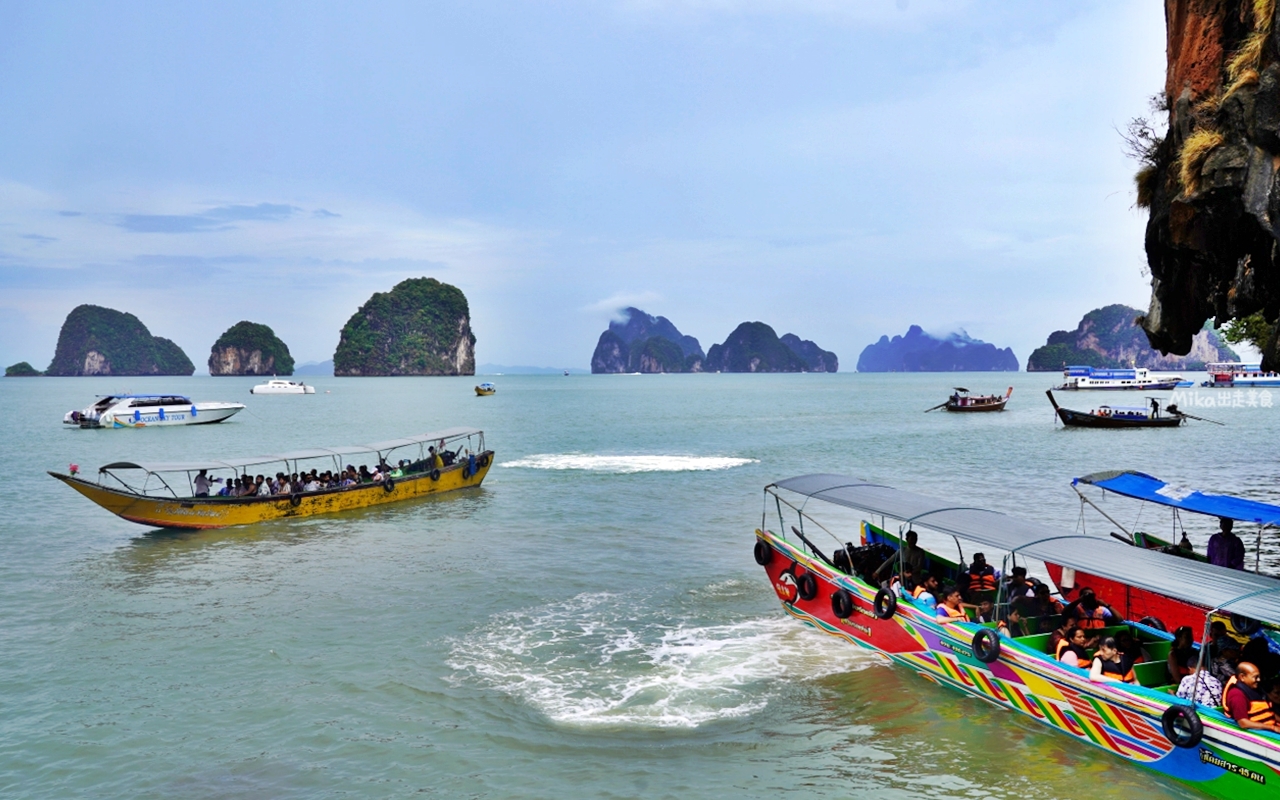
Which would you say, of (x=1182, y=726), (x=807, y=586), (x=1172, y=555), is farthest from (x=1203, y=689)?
(x=807, y=586)

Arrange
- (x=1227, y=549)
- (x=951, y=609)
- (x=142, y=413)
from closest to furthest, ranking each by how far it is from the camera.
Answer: (x=951, y=609) < (x=1227, y=549) < (x=142, y=413)

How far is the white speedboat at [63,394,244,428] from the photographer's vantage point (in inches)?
2753

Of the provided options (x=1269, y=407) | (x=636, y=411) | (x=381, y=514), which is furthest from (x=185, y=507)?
(x=1269, y=407)

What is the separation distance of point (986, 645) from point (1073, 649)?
1.10m

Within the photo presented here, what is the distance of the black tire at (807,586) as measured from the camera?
50.5ft

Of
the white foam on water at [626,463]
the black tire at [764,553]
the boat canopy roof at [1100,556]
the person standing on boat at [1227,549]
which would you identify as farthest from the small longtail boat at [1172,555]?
the white foam on water at [626,463]

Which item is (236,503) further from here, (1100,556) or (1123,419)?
(1123,419)

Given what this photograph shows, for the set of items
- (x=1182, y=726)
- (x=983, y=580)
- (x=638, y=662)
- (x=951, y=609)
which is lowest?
(x=638, y=662)

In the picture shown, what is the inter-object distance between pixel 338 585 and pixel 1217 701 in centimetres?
1745

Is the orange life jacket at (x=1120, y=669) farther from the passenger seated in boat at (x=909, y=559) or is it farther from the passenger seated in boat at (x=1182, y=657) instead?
the passenger seated in boat at (x=909, y=559)

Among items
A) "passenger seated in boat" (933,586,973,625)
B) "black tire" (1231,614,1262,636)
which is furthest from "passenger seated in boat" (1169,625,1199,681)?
"passenger seated in boat" (933,586,973,625)

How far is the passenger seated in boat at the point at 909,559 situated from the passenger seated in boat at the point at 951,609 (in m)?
1.31

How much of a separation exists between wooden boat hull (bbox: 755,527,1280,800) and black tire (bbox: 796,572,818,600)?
0.33 ft

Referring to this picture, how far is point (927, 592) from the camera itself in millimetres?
13586
